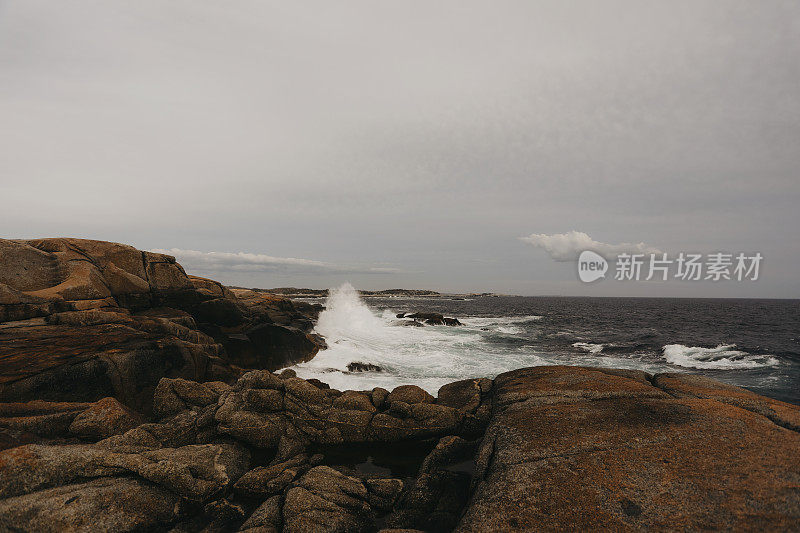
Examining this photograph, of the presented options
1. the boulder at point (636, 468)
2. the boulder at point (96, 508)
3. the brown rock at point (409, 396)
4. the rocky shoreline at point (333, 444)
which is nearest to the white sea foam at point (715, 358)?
the rocky shoreline at point (333, 444)

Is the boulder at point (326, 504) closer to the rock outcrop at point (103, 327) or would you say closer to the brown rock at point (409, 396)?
the brown rock at point (409, 396)

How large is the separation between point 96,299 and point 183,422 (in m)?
7.76

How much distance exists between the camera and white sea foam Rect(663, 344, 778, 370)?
23.5 meters

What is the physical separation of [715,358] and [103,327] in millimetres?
38944

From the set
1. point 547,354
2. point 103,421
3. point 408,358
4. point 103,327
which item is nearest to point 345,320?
point 408,358

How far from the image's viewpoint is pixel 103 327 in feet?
37.7

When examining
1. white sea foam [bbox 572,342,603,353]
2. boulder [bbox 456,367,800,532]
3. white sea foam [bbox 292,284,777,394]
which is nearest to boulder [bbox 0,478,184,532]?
boulder [bbox 456,367,800,532]

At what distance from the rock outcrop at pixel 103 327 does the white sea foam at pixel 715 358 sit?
30.1 metres

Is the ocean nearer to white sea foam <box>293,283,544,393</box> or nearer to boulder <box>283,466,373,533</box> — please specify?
white sea foam <box>293,283,544,393</box>

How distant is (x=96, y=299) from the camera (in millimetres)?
13109

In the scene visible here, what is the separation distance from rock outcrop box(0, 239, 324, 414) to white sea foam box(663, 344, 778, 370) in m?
30.1

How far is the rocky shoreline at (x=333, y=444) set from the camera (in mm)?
4891

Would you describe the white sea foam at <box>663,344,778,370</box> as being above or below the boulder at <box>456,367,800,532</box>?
below

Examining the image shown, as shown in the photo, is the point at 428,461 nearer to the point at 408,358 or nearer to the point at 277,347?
the point at 277,347
